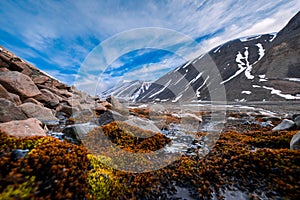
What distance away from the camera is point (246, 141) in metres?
7.20

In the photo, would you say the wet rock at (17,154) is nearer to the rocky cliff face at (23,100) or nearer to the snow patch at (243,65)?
the rocky cliff face at (23,100)

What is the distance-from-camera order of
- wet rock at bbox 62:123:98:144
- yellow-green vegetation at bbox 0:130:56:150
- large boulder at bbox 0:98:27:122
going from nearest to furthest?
yellow-green vegetation at bbox 0:130:56:150 → wet rock at bbox 62:123:98:144 → large boulder at bbox 0:98:27:122

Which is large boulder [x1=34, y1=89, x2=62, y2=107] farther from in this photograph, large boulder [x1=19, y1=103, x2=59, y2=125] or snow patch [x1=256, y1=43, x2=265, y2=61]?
snow patch [x1=256, y1=43, x2=265, y2=61]

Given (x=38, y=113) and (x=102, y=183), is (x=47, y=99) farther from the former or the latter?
(x=102, y=183)

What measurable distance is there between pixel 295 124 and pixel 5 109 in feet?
50.7

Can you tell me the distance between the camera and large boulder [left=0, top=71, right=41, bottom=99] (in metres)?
8.82

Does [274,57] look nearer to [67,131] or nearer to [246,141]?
[246,141]

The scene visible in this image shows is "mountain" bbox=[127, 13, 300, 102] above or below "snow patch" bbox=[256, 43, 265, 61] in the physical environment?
below

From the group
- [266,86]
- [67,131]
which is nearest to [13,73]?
[67,131]

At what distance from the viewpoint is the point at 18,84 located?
9.38 meters

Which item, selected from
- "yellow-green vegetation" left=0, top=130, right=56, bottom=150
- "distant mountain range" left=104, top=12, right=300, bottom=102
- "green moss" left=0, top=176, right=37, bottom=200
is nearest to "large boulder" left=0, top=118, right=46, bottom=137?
"yellow-green vegetation" left=0, top=130, right=56, bottom=150

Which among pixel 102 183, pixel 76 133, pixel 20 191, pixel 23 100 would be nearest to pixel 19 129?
pixel 76 133

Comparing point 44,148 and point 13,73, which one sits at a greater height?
point 13,73

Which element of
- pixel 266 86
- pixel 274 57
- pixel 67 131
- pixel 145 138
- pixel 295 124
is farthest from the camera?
pixel 274 57
